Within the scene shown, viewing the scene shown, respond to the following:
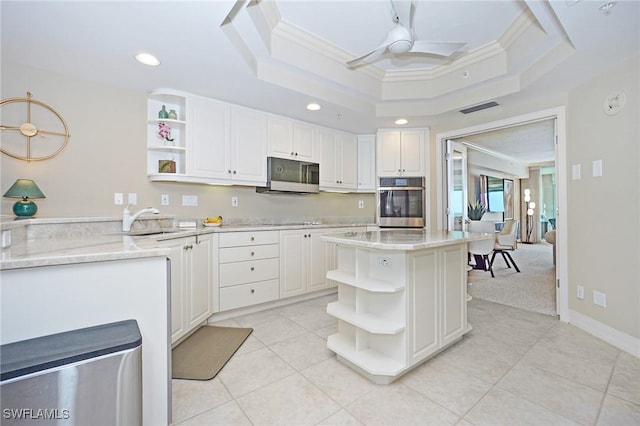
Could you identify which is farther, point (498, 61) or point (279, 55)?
point (498, 61)

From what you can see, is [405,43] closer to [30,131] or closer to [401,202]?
[401,202]

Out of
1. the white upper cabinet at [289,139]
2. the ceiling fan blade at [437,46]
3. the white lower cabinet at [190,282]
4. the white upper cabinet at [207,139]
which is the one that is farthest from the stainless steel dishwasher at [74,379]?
the white upper cabinet at [289,139]

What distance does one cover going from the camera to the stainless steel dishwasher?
0.88 meters

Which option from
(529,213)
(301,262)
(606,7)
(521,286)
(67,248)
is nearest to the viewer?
(67,248)

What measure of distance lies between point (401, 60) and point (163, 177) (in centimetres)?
275

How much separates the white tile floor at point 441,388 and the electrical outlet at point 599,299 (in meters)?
0.30

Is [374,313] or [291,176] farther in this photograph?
[291,176]

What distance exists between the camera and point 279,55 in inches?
99.2

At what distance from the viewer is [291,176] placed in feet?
11.8

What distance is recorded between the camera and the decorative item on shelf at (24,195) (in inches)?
84.7

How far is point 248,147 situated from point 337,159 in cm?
139

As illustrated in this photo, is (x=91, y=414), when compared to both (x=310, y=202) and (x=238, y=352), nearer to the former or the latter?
(x=238, y=352)

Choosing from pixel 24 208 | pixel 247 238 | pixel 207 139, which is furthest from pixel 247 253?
pixel 24 208

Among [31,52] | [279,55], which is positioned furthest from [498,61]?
[31,52]
